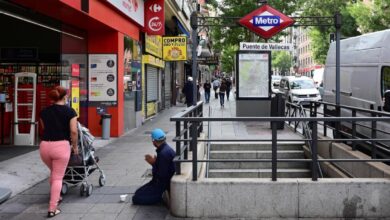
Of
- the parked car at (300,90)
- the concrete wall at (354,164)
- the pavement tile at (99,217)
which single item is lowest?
the pavement tile at (99,217)

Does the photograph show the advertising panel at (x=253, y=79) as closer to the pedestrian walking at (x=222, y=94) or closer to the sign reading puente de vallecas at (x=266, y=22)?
the sign reading puente de vallecas at (x=266, y=22)

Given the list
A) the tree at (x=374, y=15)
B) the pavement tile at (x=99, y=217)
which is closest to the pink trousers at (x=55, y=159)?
the pavement tile at (x=99, y=217)

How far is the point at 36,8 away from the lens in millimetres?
10625

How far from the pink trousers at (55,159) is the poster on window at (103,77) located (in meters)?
8.23

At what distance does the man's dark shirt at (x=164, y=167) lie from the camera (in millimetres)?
6965

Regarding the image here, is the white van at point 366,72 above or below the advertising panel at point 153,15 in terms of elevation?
below

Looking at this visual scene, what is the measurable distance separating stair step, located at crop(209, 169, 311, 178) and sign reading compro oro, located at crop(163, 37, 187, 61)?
44.5 ft

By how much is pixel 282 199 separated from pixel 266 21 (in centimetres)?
755

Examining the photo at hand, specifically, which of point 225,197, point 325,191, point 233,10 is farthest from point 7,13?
point 233,10

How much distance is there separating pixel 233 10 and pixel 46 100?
20.2 meters

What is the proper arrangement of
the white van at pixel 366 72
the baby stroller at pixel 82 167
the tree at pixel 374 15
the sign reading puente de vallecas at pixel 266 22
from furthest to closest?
the tree at pixel 374 15, the sign reading puente de vallecas at pixel 266 22, the white van at pixel 366 72, the baby stroller at pixel 82 167

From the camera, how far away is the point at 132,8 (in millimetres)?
16266

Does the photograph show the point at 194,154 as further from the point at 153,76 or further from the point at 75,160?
the point at 153,76

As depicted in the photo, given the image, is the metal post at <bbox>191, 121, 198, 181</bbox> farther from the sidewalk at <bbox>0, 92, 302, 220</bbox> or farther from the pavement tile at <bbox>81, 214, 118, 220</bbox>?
the pavement tile at <bbox>81, 214, 118, 220</bbox>
